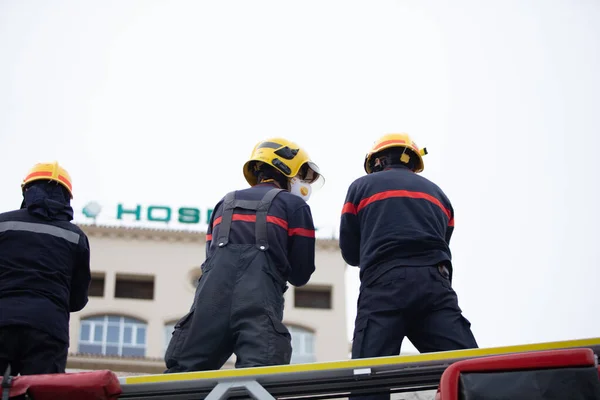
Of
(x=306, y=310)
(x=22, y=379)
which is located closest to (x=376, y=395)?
(x=22, y=379)

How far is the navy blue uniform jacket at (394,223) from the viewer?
6219 mm

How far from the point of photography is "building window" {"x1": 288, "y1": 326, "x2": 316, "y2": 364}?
38.4 meters

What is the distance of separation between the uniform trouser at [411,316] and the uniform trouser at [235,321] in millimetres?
506

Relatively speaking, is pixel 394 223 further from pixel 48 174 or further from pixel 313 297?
pixel 313 297

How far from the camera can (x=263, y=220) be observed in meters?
6.33

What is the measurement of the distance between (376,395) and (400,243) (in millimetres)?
1144

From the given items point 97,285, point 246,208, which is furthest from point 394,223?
point 97,285

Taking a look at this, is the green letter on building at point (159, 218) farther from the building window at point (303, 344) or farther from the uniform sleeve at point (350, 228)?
the uniform sleeve at point (350, 228)

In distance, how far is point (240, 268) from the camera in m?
6.13

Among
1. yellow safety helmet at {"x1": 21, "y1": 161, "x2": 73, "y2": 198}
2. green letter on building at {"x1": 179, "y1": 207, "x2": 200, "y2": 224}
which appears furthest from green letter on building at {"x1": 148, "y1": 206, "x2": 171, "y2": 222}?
yellow safety helmet at {"x1": 21, "y1": 161, "x2": 73, "y2": 198}

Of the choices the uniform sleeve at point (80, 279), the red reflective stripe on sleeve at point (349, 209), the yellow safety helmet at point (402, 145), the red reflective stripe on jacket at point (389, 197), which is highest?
the yellow safety helmet at point (402, 145)

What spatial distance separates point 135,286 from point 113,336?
2733 millimetres

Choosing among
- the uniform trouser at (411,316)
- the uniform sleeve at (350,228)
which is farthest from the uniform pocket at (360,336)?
the uniform sleeve at (350,228)

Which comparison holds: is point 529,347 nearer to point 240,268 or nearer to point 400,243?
point 400,243
